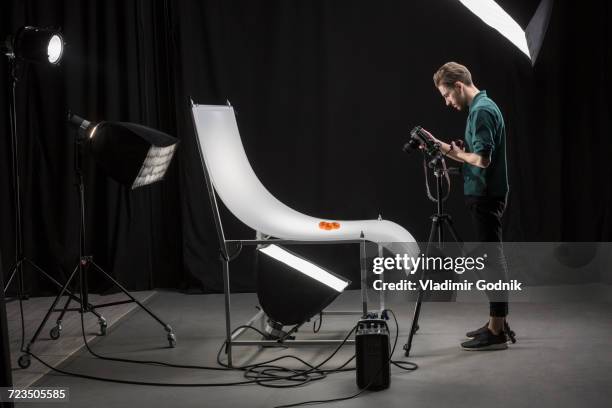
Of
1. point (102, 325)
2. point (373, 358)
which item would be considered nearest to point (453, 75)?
point (373, 358)

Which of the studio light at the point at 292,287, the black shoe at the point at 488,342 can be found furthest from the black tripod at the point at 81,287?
the black shoe at the point at 488,342

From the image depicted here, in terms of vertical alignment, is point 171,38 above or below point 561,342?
above

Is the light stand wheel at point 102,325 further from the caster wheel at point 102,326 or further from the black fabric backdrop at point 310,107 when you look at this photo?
the black fabric backdrop at point 310,107

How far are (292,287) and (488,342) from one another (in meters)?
0.96

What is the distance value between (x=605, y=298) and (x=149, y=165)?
116 inches

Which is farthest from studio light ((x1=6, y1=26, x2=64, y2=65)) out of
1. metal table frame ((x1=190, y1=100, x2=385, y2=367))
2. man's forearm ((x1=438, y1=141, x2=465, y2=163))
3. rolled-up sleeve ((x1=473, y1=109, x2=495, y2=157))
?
rolled-up sleeve ((x1=473, y1=109, x2=495, y2=157))

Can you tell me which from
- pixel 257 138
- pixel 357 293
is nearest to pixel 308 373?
pixel 357 293

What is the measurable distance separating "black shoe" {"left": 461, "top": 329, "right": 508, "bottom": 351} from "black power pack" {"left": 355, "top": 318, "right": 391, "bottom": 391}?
699 millimetres

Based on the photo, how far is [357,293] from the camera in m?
5.04

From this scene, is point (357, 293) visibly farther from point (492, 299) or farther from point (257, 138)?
point (492, 299)

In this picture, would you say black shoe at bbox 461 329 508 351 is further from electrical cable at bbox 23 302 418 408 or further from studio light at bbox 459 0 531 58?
studio light at bbox 459 0 531 58

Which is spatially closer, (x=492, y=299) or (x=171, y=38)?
(x=492, y=299)

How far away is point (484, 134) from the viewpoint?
328cm

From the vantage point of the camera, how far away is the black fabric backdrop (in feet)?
16.5
